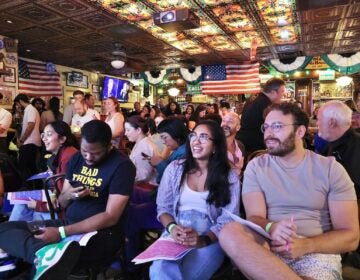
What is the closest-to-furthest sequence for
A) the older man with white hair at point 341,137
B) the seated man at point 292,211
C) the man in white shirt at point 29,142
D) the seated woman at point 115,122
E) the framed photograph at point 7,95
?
the seated man at point 292,211 < the older man with white hair at point 341,137 < the seated woman at point 115,122 < the man in white shirt at point 29,142 < the framed photograph at point 7,95

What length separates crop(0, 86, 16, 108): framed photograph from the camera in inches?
293

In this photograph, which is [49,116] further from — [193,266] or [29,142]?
[193,266]

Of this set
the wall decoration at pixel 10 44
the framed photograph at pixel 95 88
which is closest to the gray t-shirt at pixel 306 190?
the wall decoration at pixel 10 44

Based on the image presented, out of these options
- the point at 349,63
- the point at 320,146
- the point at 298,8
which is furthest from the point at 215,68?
the point at 320,146

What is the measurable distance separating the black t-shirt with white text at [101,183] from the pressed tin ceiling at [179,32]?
4.18 metres

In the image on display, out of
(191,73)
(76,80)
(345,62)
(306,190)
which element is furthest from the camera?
(191,73)

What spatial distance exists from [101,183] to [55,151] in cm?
102

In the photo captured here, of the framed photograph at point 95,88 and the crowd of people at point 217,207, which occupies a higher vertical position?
the framed photograph at point 95,88

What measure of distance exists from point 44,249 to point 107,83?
11637mm

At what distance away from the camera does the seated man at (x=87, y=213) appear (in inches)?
74.1

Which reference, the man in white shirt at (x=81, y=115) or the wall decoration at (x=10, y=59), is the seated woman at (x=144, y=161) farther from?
the wall decoration at (x=10, y=59)

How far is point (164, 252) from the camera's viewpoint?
185 centimetres

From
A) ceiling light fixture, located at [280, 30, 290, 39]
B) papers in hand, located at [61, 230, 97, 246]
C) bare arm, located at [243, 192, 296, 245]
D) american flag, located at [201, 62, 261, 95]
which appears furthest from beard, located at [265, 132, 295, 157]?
american flag, located at [201, 62, 261, 95]

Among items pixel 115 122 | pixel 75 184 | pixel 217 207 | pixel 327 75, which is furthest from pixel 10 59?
pixel 327 75
